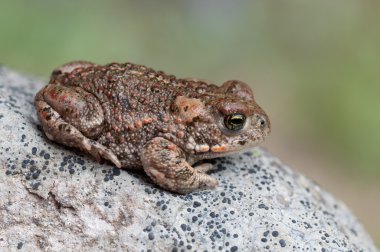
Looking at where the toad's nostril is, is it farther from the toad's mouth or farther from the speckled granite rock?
the speckled granite rock

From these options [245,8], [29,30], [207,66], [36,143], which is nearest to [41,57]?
[29,30]

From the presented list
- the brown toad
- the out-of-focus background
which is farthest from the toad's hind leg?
the out-of-focus background

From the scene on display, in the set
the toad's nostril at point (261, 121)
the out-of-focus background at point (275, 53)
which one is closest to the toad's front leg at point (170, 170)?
the toad's nostril at point (261, 121)

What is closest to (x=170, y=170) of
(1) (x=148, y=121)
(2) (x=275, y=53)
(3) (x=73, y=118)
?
(1) (x=148, y=121)

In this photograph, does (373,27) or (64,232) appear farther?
(373,27)

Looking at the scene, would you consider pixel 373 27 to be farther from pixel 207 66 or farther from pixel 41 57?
pixel 41 57

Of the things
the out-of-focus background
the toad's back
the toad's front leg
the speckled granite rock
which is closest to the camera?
the speckled granite rock

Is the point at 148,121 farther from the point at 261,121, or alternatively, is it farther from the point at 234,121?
the point at 261,121

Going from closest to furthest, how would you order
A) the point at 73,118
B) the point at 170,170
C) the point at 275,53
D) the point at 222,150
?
1. the point at 170,170
2. the point at 73,118
3. the point at 222,150
4. the point at 275,53
